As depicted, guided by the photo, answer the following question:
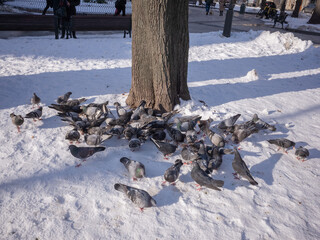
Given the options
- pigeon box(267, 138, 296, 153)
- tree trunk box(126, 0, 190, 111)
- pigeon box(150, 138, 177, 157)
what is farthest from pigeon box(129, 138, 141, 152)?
pigeon box(267, 138, 296, 153)

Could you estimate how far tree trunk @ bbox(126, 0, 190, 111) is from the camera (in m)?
A: 4.25

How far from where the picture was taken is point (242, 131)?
4.00 m

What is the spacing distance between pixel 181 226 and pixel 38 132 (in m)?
2.99

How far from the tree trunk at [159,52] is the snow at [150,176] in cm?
52

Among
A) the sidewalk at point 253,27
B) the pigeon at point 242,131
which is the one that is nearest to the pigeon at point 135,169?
the pigeon at point 242,131

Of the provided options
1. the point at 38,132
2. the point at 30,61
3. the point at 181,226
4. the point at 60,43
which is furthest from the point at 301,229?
the point at 60,43

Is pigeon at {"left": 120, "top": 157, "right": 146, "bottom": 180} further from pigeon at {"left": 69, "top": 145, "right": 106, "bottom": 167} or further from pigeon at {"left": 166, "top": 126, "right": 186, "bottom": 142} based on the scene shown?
pigeon at {"left": 166, "top": 126, "right": 186, "bottom": 142}

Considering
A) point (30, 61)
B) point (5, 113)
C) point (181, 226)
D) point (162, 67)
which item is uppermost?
point (162, 67)

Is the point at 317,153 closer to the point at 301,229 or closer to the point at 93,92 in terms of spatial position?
the point at 301,229

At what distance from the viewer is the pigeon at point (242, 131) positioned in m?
3.99

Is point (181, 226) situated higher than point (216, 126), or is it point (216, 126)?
point (216, 126)

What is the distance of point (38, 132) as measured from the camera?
13.4 feet

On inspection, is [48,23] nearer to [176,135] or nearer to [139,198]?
[176,135]

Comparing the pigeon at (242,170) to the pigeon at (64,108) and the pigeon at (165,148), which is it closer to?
the pigeon at (165,148)
